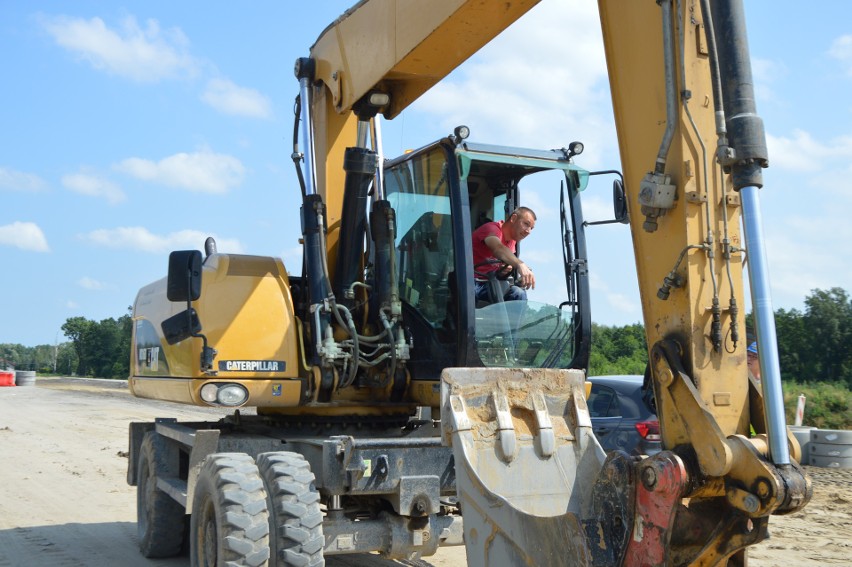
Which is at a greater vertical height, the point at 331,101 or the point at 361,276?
the point at 331,101

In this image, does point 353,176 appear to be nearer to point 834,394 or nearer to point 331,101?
point 331,101

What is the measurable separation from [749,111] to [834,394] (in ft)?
51.7

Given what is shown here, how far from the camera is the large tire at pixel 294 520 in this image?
5.08 metres

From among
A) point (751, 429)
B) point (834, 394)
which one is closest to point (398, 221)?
point (751, 429)

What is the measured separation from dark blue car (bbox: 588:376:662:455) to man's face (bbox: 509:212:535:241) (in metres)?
3.34

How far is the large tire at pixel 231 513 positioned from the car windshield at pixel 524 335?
1675 millimetres

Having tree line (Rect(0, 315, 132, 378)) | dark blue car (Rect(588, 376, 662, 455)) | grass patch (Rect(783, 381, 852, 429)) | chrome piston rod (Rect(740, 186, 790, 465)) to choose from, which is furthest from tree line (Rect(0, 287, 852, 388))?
tree line (Rect(0, 315, 132, 378))

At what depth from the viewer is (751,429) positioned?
3703mm

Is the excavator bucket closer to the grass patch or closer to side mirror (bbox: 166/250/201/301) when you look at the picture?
side mirror (bbox: 166/250/201/301)

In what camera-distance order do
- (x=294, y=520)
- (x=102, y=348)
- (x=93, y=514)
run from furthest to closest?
(x=102, y=348) → (x=93, y=514) → (x=294, y=520)

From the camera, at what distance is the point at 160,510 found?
721 centimetres

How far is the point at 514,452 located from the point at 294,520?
1.34m

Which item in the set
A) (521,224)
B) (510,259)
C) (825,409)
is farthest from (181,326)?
(825,409)

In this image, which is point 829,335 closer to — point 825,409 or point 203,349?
point 825,409
